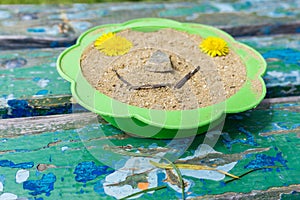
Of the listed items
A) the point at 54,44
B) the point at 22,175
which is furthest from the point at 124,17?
the point at 22,175

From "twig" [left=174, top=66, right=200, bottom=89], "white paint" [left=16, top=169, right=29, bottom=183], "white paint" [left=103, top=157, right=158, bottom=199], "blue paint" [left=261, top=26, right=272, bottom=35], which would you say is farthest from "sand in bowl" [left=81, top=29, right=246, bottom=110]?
"blue paint" [left=261, top=26, right=272, bottom=35]

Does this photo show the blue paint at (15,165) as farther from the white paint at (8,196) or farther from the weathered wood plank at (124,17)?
the weathered wood plank at (124,17)

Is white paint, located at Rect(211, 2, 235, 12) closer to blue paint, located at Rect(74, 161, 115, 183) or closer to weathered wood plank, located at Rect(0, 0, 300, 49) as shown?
weathered wood plank, located at Rect(0, 0, 300, 49)

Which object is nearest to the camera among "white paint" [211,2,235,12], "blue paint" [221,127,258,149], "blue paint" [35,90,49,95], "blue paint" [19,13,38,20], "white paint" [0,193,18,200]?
"white paint" [0,193,18,200]

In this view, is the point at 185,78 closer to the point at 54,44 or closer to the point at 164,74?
the point at 164,74

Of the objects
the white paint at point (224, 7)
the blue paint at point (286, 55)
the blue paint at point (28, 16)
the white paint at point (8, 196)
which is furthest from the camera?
the white paint at point (224, 7)

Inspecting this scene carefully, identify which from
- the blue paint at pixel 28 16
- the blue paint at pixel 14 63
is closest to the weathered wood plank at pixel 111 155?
the blue paint at pixel 14 63

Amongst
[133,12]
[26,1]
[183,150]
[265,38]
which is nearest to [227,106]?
[183,150]

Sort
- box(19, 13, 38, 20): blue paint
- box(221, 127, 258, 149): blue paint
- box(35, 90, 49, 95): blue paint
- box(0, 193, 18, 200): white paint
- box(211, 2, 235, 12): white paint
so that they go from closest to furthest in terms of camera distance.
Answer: box(0, 193, 18, 200): white paint → box(221, 127, 258, 149): blue paint → box(35, 90, 49, 95): blue paint → box(19, 13, 38, 20): blue paint → box(211, 2, 235, 12): white paint
